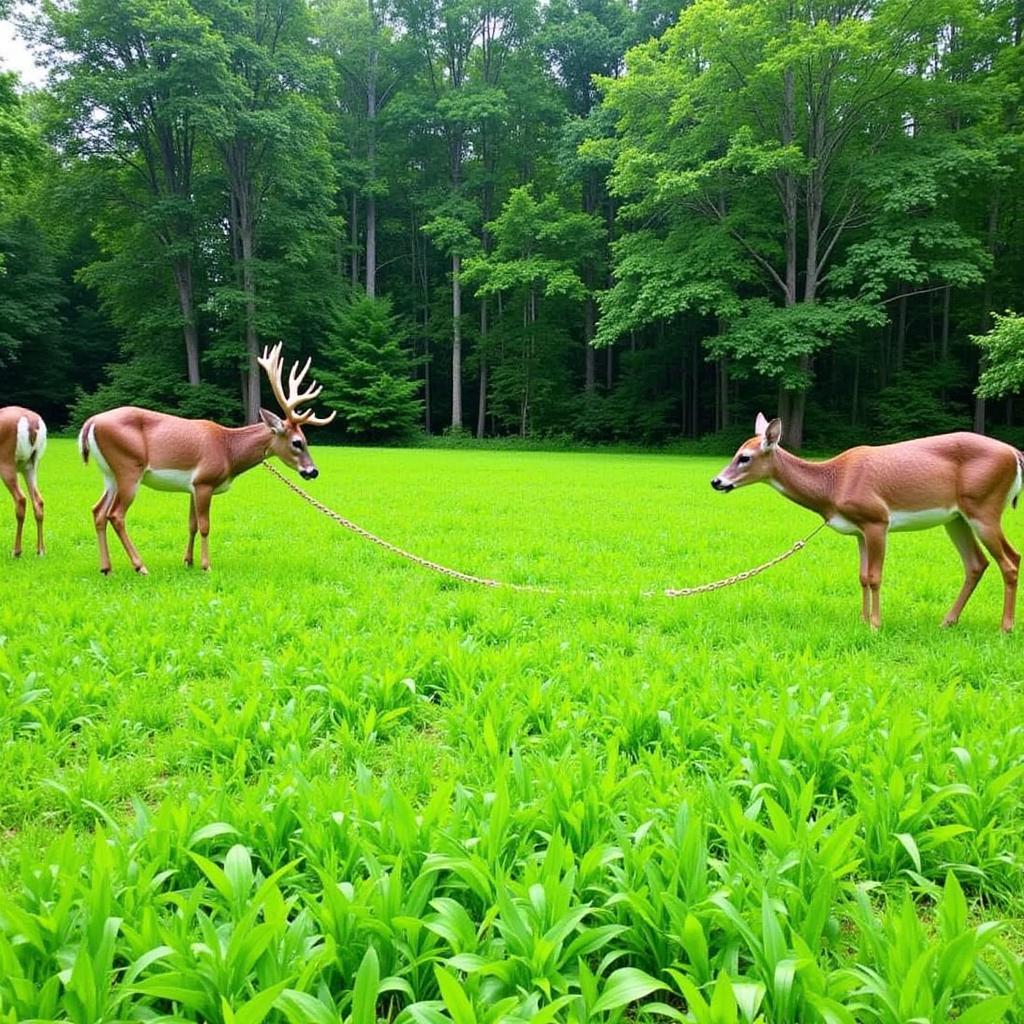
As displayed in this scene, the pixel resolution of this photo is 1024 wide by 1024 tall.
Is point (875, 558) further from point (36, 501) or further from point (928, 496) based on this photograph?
point (36, 501)

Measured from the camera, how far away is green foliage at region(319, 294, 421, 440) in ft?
105

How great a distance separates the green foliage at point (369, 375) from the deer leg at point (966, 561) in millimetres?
28086

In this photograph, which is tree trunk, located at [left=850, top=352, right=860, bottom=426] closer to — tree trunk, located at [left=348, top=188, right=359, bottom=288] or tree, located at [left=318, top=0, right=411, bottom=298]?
tree, located at [left=318, top=0, right=411, bottom=298]

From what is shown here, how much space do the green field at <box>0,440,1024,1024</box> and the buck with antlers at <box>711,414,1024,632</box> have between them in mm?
393

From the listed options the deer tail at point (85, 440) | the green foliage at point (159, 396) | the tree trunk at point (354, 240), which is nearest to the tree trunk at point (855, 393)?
the tree trunk at point (354, 240)

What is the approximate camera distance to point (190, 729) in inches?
120

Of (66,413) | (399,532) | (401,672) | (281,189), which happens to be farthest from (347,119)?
(401,672)

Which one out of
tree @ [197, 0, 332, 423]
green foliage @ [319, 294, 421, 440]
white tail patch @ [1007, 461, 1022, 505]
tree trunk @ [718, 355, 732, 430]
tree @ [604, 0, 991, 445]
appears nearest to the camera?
white tail patch @ [1007, 461, 1022, 505]

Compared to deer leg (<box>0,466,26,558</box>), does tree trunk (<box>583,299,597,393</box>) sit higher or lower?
higher

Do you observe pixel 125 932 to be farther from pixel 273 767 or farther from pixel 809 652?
pixel 809 652

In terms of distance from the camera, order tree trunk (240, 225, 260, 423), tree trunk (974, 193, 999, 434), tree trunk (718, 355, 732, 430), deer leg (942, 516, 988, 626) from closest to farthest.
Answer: deer leg (942, 516, 988, 626) < tree trunk (974, 193, 999, 434) < tree trunk (718, 355, 732, 430) < tree trunk (240, 225, 260, 423)

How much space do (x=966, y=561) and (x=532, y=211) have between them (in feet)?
99.1

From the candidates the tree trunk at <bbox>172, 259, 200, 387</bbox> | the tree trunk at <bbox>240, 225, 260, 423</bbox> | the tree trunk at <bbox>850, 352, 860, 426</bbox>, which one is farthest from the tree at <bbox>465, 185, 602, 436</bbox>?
the tree trunk at <bbox>850, 352, 860, 426</bbox>

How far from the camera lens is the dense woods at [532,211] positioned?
23.9m
